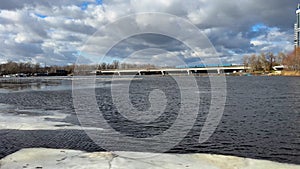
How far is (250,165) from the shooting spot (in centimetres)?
1108

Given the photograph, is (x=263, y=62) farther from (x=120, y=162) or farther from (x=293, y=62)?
(x=120, y=162)

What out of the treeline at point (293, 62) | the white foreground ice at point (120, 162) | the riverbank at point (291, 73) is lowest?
the white foreground ice at point (120, 162)

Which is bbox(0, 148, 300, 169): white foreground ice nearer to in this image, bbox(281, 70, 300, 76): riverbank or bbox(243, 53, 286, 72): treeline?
bbox(281, 70, 300, 76): riverbank

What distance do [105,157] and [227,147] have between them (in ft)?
21.8

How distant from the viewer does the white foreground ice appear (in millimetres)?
10484

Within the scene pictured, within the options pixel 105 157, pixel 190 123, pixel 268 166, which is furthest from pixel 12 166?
pixel 190 123

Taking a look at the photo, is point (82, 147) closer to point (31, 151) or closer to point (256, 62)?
point (31, 151)

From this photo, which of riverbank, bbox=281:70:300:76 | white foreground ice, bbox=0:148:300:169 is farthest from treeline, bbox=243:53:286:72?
white foreground ice, bbox=0:148:300:169

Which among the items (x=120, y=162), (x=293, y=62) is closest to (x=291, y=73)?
(x=293, y=62)

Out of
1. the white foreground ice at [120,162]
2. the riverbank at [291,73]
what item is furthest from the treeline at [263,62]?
the white foreground ice at [120,162]

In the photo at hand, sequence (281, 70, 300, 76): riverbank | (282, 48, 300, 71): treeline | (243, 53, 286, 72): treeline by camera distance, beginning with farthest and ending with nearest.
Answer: (243, 53, 286, 72): treeline → (282, 48, 300, 71): treeline → (281, 70, 300, 76): riverbank

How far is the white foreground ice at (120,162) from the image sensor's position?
34.4 ft

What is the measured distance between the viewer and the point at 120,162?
10883 mm

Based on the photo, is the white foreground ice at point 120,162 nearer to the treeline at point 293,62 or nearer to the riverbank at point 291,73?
the riverbank at point 291,73
